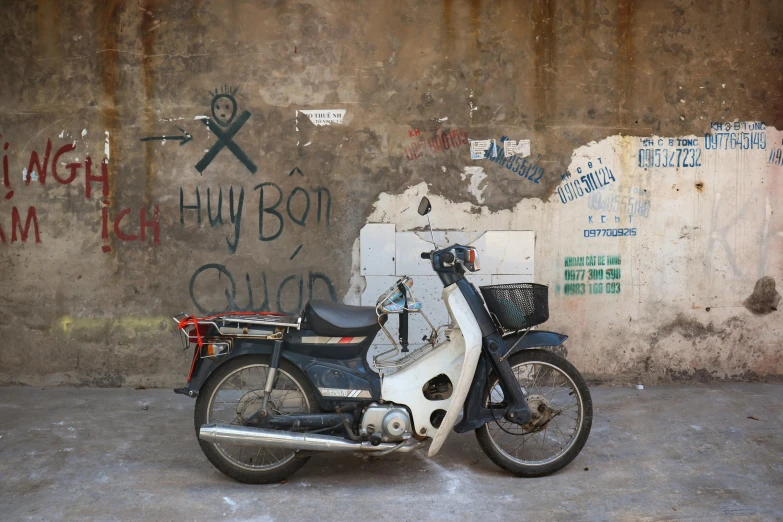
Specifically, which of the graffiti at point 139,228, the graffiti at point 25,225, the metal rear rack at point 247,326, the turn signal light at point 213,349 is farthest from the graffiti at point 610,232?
the graffiti at point 25,225

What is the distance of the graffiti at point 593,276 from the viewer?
242 inches

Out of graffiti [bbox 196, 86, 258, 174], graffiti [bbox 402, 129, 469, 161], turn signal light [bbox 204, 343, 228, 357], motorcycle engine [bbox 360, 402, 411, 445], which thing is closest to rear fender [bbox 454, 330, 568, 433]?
motorcycle engine [bbox 360, 402, 411, 445]

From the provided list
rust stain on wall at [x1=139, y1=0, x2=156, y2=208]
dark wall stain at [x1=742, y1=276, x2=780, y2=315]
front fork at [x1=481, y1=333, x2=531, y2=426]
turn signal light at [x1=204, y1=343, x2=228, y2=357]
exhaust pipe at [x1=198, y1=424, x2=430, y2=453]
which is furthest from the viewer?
dark wall stain at [x1=742, y1=276, x2=780, y2=315]

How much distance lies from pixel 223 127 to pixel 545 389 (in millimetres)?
3367

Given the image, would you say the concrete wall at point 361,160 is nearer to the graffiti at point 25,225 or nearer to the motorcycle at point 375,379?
the graffiti at point 25,225

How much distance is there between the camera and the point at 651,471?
4.38m

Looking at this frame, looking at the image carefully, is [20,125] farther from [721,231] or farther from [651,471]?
[721,231]

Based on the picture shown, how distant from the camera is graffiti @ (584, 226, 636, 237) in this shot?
6.14 m

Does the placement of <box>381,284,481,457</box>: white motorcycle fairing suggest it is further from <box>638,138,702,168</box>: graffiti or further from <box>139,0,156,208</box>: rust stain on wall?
<box>139,0,156,208</box>: rust stain on wall

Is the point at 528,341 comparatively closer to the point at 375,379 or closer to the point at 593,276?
the point at 375,379

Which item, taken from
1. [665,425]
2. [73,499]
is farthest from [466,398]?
[73,499]

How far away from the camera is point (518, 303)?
4.23m

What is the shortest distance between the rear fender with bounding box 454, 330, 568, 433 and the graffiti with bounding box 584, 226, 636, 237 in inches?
81.3

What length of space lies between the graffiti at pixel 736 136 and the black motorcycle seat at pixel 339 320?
11.8 ft
